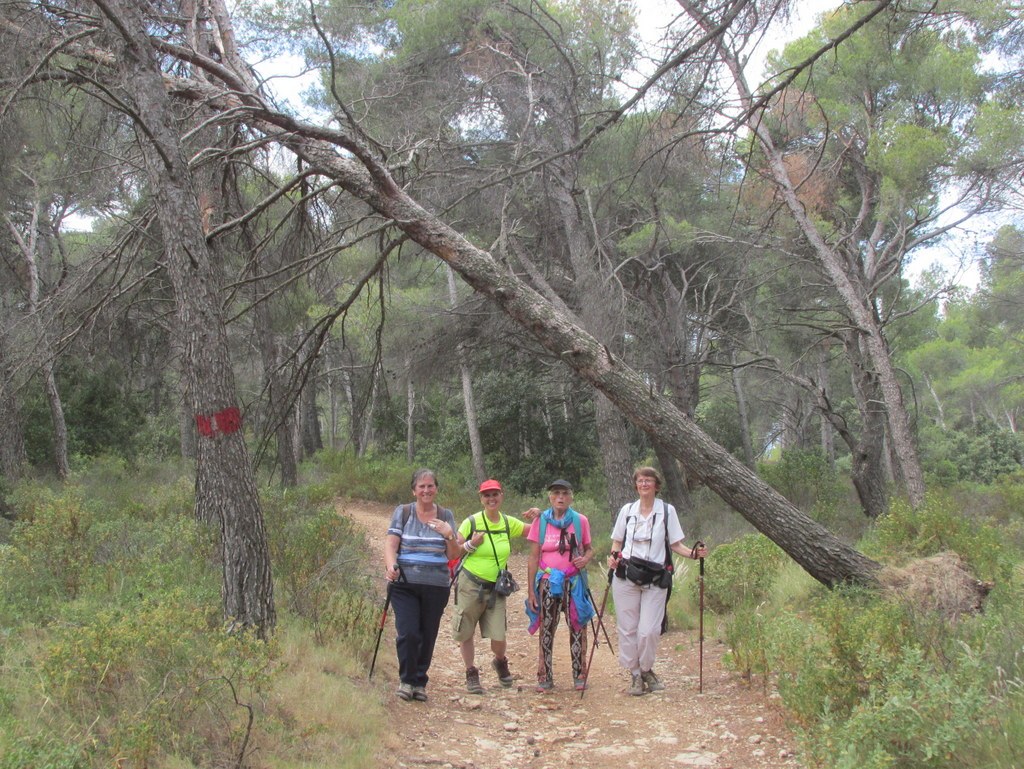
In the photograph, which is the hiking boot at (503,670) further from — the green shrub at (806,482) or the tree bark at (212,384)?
the green shrub at (806,482)

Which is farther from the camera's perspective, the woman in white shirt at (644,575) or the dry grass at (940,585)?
the woman in white shirt at (644,575)

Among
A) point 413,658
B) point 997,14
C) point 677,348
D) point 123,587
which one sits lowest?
point 413,658

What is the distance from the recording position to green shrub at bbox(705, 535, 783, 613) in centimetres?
816

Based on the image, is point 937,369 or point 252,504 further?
point 937,369

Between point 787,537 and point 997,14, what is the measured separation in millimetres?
7077

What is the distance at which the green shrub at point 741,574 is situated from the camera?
321 inches

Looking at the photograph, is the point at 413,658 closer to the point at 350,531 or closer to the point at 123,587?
the point at 123,587

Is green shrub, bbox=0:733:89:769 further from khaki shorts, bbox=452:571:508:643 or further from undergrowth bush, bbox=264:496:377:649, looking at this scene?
khaki shorts, bbox=452:571:508:643

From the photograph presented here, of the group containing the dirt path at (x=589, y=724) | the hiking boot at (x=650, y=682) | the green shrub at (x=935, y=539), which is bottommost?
the dirt path at (x=589, y=724)

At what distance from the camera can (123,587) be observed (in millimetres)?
5715

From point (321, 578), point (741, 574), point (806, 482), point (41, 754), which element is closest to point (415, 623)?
point (321, 578)

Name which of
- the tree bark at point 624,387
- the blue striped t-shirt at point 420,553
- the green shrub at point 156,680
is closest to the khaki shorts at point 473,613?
the blue striped t-shirt at point 420,553

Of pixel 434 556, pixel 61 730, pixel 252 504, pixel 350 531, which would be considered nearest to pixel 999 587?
pixel 434 556

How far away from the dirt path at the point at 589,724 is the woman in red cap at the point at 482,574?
0.44 m
